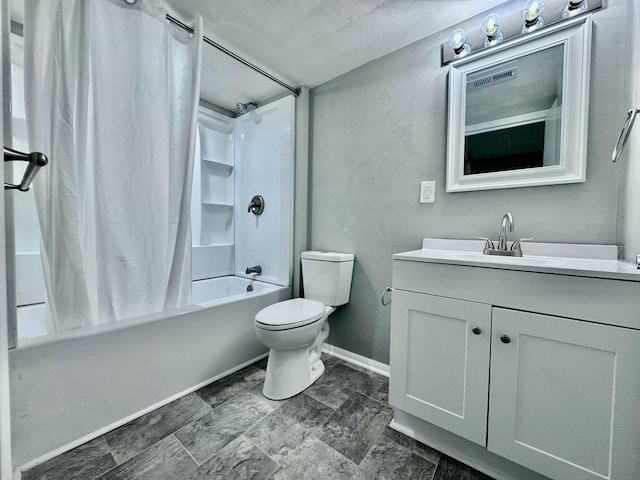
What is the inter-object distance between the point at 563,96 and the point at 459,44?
1.85ft

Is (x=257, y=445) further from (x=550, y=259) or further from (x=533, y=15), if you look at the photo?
(x=533, y=15)

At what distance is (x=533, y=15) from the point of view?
119cm

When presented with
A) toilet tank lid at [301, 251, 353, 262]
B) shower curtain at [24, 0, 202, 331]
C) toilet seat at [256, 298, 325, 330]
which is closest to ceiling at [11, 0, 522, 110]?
shower curtain at [24, 0, 202, 331]

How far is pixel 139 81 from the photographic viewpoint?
1.28 m

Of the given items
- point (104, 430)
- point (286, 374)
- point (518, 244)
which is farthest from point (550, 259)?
point (104, 430)

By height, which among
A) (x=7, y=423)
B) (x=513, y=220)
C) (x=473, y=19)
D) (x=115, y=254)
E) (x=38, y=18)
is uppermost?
(x=473, y=19)

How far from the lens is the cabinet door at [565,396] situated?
77cm

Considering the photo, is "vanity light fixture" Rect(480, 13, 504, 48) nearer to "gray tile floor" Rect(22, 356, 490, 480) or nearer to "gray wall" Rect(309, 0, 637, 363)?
"gray wall" Rect(309, 0, 637, 363)

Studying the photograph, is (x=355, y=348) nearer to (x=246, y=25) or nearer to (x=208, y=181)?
(x=208, y=181)

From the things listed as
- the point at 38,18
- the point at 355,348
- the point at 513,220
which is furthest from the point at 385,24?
the point at 355,348

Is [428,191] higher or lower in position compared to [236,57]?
lower

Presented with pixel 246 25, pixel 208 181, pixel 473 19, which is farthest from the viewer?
pixel 208 181

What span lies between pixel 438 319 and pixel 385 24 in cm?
155

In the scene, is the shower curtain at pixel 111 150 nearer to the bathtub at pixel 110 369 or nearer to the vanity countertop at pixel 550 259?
the bathtub at pixel 110 369
